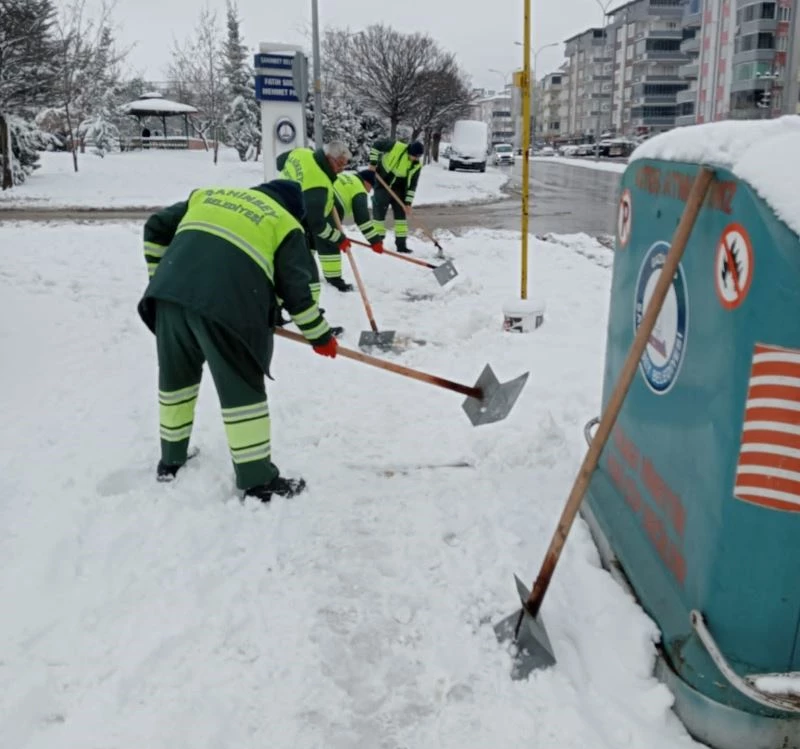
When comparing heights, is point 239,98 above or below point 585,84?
below

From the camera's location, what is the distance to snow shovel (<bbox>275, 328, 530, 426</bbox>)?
13.1 feet

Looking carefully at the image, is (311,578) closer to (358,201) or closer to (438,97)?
(358,201)

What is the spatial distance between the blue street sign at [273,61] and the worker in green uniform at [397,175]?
439 centimetres

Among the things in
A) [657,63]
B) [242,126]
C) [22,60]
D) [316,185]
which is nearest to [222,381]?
[316,185]

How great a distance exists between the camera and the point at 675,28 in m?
80.9

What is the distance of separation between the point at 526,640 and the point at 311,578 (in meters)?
0.87

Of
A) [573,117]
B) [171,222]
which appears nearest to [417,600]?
[171,222]

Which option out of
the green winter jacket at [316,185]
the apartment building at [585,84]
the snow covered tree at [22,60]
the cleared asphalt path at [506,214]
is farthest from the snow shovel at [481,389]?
the apartment building at [585,84]

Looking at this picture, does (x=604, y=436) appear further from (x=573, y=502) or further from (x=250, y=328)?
(x=250, y=328)

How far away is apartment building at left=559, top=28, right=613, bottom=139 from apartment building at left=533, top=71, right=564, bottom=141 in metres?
2.75

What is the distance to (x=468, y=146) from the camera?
34.5 metres

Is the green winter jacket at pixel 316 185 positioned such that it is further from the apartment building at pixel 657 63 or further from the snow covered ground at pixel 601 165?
the apartment building at pixel 657 63

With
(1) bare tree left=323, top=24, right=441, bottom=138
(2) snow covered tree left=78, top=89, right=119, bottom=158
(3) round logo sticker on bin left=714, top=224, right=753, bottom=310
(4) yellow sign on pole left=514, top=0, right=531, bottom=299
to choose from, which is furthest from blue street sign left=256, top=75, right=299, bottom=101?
(2) snow covered tree left=78, top=89, right=119, bottom=158

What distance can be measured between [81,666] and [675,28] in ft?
298
